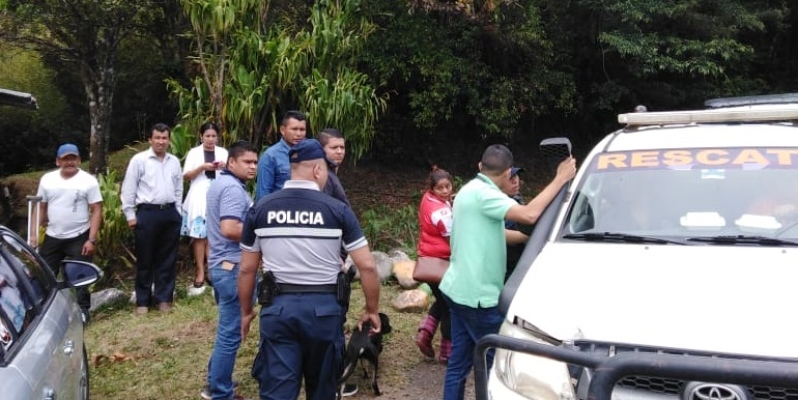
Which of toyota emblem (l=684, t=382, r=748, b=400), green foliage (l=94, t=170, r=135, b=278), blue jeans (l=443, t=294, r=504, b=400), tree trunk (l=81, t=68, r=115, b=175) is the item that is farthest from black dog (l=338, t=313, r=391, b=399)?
tree trunk (l=81, t=68, r=115, b=175)

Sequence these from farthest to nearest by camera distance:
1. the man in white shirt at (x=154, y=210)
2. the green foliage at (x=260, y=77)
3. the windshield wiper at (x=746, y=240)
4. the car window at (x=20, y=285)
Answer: the green foliage at (x=260, y=77)
the man in white shirt at (x=154, y=210)
the windshield wiper at (x=746, y=240)
the car window at (x=20, y=285)

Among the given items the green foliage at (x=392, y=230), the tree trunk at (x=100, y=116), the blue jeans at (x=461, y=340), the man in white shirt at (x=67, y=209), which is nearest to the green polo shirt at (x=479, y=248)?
the blue jeans at (x=461, y=340)

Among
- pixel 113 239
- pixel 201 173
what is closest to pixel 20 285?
pixel 201 173

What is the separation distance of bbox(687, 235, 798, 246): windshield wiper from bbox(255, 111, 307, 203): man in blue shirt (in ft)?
8.97

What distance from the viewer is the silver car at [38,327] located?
8.47 ft

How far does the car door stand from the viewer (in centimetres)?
266

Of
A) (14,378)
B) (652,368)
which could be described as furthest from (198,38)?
(652,368)

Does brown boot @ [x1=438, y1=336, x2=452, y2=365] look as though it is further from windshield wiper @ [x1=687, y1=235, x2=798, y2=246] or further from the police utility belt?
windshield wiper @ [x1=687, y1=235, x2=798, y2=246]

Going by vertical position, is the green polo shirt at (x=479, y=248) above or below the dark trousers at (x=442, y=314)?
above

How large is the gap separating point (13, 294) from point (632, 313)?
2.64m

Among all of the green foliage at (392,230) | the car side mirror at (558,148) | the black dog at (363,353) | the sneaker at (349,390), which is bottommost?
the green foliage at (392,230)

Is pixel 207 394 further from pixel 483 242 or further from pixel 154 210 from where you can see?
pixel 154 210

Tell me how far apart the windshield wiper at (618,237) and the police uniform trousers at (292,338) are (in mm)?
1281

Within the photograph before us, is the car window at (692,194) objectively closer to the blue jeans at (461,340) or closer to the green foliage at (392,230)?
the blue jeans at (461,340)
